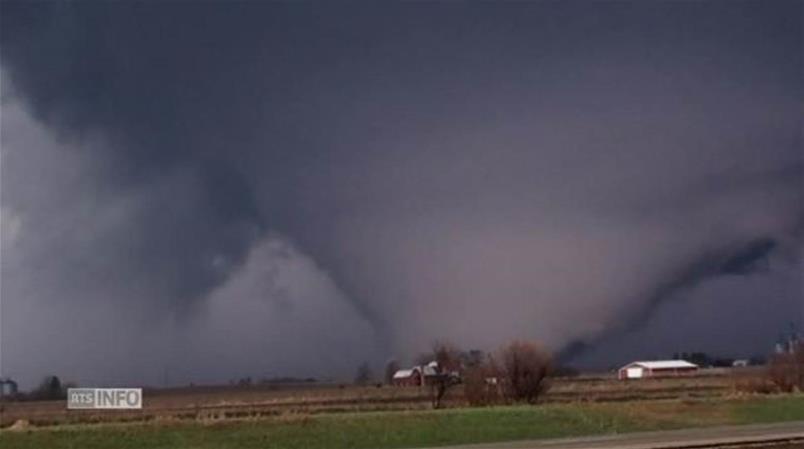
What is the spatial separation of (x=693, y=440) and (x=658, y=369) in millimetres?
115119

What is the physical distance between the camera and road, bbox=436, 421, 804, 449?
35062 millimetres

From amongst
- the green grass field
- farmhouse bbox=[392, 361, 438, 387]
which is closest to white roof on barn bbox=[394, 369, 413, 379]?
farmhouse bbox=[392, 361, 438, 387]

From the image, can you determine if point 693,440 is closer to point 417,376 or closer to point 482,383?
point 482,383

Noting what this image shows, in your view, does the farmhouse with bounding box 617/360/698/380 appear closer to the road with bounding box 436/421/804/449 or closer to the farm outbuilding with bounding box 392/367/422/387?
the farm outbuilding with bounding box 392/367/422/387

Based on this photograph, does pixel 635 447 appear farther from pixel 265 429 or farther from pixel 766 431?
pixel 265 429

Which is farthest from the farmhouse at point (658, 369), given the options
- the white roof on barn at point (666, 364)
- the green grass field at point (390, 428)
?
the green grass field at point (390, 428)

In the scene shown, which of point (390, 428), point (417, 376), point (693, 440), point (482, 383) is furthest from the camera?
point (417, 376)

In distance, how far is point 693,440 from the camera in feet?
122

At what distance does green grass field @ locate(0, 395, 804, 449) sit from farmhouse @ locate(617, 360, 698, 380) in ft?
314

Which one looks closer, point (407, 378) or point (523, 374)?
point (523, 374)

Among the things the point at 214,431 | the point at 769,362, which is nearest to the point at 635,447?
the point at 214,431

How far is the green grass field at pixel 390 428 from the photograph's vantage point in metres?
44.5

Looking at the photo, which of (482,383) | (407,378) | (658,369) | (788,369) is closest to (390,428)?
(482,383)

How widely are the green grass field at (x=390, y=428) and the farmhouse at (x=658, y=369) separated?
9567cm
